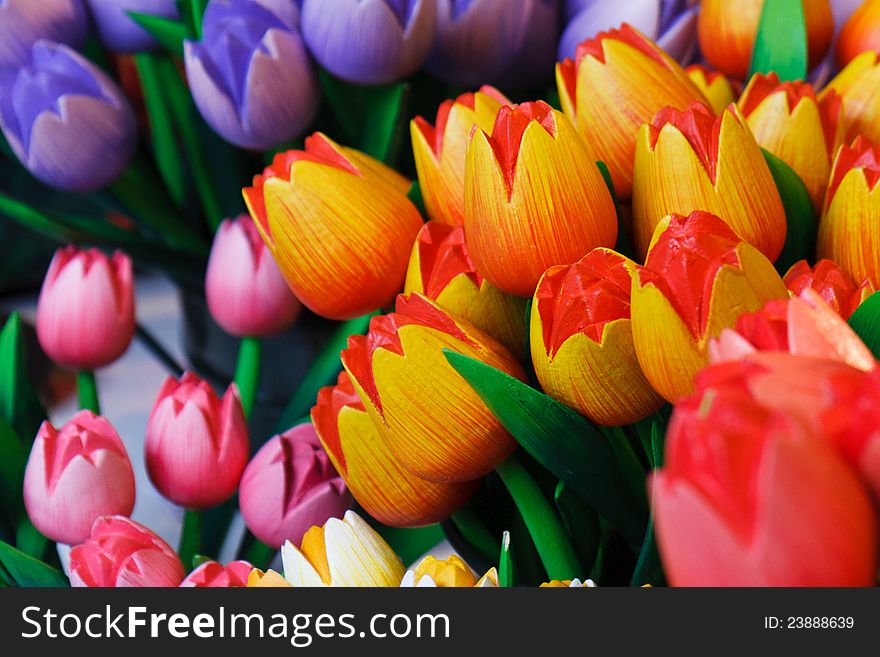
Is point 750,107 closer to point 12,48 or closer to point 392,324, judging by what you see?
point 392,324

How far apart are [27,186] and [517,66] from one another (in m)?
0.32

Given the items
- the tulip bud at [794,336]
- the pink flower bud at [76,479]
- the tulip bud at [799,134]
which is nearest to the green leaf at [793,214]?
the tulip bud at [799,134]

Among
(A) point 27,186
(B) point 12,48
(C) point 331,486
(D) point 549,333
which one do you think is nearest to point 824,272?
(D) point 549,333

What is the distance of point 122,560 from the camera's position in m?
→ 0.30

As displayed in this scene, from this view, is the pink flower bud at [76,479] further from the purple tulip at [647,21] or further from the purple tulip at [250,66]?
the purple tulip at [647,21]

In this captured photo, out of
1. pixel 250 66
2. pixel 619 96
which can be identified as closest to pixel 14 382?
pixel 250 66

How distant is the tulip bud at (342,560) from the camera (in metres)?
0.27

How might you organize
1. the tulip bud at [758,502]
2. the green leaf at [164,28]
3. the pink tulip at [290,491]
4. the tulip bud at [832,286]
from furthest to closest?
1. the green leaf at [164,28]
2. the pink tulip at [290,491]
3. the tulip bud at [832,286]
4. the tulip bud at [758,502]

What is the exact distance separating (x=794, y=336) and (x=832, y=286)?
8cm

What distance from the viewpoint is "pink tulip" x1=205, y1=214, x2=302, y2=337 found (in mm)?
425

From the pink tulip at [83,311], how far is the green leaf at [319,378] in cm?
8

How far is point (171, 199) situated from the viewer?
53 centimetres

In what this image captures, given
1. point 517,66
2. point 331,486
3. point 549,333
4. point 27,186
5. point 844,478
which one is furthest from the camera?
point 27,186

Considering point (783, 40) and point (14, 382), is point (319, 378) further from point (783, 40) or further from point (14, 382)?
point (783, 40)
